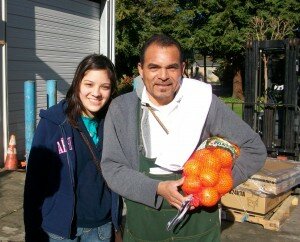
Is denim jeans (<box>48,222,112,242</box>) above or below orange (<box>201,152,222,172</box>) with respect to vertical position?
below

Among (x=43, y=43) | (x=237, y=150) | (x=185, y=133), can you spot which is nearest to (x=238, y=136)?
(x=237, y=150)

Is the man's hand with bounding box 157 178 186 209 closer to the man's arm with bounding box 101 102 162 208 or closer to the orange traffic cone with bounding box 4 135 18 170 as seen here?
the man's arm with bounding box 101 102 162 208

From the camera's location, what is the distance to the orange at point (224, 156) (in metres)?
2.12

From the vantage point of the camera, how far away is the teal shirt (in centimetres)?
263

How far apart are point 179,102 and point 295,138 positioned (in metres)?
6.05

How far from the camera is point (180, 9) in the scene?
36094mm

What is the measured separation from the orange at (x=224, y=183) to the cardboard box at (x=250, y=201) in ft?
11.5

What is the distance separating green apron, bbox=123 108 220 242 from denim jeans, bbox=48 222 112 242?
15.0 inches

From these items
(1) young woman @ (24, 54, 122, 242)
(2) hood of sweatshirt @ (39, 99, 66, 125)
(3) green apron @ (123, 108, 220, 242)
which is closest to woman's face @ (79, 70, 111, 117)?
(1) young woman @ (24, 54, 122, 242)

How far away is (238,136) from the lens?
2.27 metres

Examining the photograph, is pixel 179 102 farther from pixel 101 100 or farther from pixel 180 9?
pixel 180 9

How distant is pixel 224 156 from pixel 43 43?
7.78 m

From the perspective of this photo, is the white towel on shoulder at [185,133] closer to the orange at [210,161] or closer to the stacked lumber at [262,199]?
the orange at [210,161]

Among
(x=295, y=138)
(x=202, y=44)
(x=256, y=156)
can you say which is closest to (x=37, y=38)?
(x=295, y=138)
